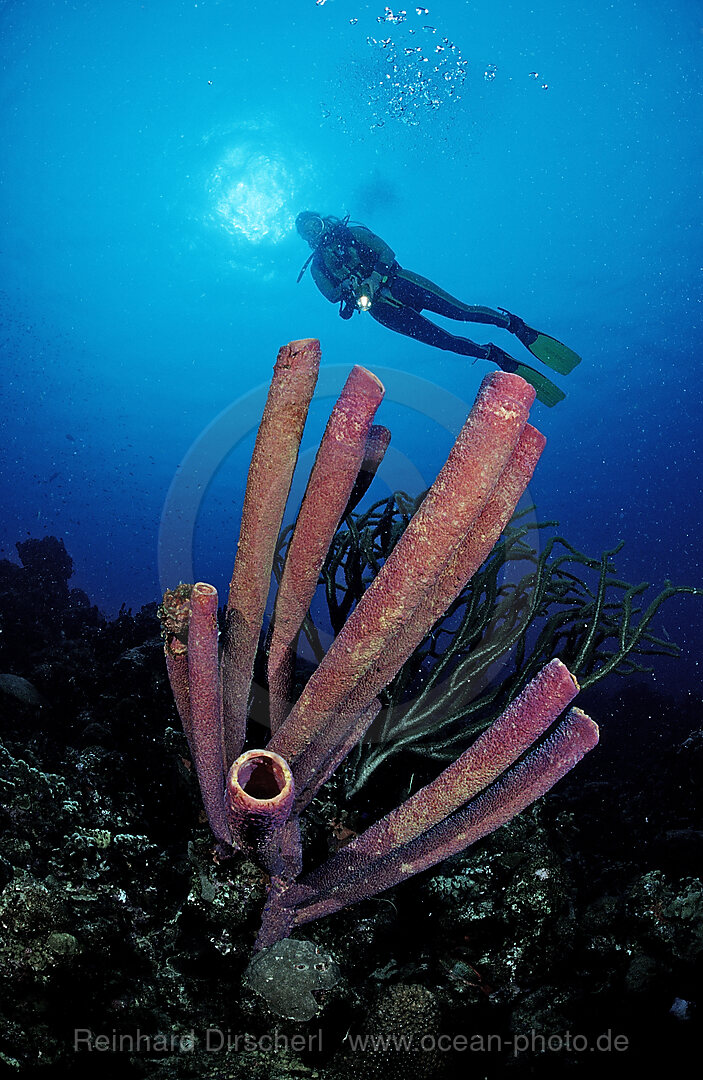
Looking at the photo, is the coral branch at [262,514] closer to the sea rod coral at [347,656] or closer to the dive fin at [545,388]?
the sea rod coral at [347,656]

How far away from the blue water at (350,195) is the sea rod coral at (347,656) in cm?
1376

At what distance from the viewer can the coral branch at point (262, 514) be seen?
171cm

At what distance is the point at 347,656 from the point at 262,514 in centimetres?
64

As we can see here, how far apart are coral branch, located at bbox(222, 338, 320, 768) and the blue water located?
13663mm

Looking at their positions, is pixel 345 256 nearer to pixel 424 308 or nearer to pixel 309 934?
pixel 424 308

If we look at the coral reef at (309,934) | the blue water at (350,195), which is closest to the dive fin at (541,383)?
the coral reef at (309,934)

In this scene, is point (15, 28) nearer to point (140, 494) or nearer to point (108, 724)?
point (108, 724)

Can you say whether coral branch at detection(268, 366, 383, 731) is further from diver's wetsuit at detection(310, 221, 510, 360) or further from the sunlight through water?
the sunlight through water

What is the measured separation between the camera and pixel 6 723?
414 centimetres

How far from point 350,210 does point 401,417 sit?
2373 cm

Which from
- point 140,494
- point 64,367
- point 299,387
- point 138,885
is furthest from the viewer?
point 140,494

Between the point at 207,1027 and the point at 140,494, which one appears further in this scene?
the point at 140,494

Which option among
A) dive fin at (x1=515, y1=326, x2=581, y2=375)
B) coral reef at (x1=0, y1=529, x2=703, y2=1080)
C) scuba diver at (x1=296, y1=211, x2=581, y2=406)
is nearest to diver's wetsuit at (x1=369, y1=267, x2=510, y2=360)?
scuba diver at (x1=296, y1=211, x2=581, y2=406)

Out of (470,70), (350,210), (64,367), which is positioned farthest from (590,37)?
(64,367)
